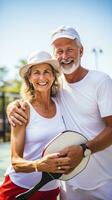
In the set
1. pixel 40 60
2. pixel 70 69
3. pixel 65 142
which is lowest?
pixel 65 142

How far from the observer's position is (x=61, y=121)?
10.1ft

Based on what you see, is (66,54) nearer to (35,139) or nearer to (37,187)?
(35,139)

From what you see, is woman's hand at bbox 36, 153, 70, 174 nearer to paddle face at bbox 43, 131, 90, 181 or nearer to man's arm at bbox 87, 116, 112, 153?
paddle face at bbox 43, 131, 90, 181

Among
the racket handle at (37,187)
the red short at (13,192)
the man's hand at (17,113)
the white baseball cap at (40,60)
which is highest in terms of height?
the white baseball cap at (40,60)

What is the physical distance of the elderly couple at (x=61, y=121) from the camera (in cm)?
284

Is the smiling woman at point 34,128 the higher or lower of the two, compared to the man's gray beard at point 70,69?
lower

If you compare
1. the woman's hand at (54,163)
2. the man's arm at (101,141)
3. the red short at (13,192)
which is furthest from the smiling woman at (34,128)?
the man's arm at (101,141)

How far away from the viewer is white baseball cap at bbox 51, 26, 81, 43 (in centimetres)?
320

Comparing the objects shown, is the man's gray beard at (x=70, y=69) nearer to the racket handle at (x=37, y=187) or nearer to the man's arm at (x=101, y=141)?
the man's arm at (x=101, y=141)

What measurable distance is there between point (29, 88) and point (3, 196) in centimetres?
78

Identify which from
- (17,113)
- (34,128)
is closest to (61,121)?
(34,128)

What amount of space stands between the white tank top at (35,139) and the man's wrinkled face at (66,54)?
0.43 meters

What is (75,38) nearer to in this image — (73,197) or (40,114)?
(40,114)

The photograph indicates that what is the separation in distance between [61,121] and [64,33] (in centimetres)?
65
